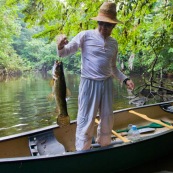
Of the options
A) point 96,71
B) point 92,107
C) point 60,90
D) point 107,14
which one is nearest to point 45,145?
point 92,107

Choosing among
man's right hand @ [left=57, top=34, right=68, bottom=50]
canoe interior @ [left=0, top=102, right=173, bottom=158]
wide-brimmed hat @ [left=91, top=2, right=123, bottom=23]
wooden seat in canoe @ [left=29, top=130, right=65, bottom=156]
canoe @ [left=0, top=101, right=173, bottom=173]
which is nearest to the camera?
man's right hand @ [left=57, top=34, right=68, bottom=50]

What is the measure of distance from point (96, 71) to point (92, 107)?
0.46 metres

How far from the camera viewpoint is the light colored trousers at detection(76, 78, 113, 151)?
11.7ft

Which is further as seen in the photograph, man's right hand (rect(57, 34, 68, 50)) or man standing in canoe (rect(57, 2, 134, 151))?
man standing in canoe (rect(57, 2, 134, 151))

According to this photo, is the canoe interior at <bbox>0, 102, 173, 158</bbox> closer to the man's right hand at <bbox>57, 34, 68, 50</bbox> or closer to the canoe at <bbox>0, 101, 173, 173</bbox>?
the canoe at <bbox>0, 101, 173, 173</bbox>

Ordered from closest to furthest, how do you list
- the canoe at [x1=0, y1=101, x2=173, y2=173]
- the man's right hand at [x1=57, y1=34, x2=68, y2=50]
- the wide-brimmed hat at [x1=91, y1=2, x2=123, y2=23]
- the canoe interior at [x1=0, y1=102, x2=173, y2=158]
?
1. the man's right hand at [x1=57, y1=34, x2=68, y2=50]
2. the wide-brimmed hat at [x1=91, y1=2, x2=123, y2=23]
3. the canoe at [x1=0, y1=101, x2=173, y2=173]
4. the canoe interior at [x1=0, y1=102, x2=173, y2=158]

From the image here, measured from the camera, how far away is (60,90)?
3291 millimetres

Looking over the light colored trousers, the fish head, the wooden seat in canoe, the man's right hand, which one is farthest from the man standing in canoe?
the wooden seat in canoe

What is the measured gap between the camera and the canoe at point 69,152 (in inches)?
136

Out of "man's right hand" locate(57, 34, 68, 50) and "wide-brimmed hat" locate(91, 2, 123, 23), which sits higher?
"wide-brimmed hat" locate(91, 2, 123, 23)

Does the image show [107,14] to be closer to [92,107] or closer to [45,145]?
[92,107]

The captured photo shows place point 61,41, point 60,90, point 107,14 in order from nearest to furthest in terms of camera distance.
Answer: point 61,41 → point 60,90 → point 107,14

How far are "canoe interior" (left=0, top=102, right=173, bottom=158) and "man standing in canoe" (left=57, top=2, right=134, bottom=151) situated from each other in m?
1.08

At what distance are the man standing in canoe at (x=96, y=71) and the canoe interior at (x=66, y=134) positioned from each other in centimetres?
108
